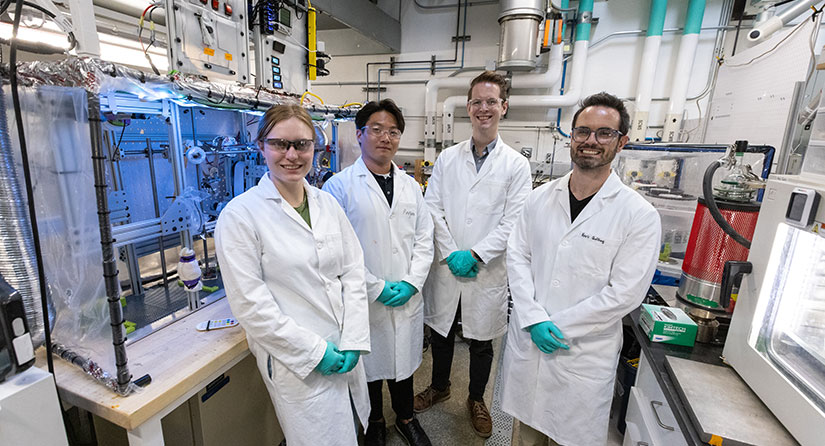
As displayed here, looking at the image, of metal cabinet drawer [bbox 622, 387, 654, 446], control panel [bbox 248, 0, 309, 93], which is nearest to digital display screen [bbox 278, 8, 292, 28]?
control panel [bbox 248, 0, 309, 93]

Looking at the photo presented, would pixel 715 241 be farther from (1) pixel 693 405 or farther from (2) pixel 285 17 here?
(2) pixel 285 17

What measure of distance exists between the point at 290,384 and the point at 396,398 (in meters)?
0.74

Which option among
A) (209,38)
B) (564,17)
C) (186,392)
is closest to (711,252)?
(186,392)

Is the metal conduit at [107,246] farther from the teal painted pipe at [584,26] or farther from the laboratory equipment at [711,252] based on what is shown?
the teal painted pipe at [584,26]

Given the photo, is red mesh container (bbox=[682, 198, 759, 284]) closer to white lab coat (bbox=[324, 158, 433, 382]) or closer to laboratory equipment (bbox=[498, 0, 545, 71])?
white lab coat (bbox=[324, 158, 433, 382])

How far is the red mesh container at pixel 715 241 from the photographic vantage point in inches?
46.2

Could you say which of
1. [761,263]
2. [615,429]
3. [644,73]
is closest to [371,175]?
[761,263]

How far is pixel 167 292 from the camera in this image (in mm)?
1521

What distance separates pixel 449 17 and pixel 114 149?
3.93 m

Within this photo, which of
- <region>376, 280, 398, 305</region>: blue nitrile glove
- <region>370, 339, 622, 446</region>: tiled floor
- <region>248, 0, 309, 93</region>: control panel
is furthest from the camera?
<region>248, 0, 309, 93</region>: control panel

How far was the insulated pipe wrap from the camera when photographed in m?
0.87

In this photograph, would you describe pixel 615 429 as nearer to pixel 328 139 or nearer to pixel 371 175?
pixel 371 175

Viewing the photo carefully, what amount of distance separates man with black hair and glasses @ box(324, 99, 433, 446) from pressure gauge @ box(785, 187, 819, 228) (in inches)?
43.6

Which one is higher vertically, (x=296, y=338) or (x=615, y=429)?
(x=296, y=338)
